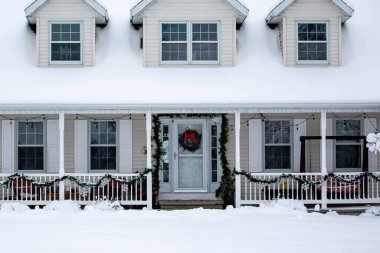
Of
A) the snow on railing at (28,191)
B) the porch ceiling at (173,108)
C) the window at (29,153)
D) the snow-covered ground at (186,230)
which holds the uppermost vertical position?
the porch ceiling at (173,108)

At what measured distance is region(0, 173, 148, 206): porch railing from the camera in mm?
12795

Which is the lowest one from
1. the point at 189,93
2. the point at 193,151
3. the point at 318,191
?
the point at 318,191

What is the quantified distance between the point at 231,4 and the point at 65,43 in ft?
16.9

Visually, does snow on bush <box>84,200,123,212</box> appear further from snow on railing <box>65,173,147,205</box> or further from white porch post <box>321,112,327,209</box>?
white porch post <box>321,112,327,209</box>

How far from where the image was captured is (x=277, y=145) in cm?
1451

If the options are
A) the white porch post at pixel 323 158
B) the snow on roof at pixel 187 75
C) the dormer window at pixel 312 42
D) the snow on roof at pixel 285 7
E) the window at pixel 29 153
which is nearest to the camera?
the white porch post at pixel 323 158

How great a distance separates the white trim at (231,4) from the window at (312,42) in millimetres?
1836

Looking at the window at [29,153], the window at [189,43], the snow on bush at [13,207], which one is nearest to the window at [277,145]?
the window at [189,43]

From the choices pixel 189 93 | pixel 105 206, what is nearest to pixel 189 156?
pixel 189 93

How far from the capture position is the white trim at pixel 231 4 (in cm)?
1446

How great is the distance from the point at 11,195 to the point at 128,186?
3291mm

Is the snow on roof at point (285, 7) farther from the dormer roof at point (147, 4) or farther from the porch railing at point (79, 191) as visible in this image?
the porch railing at point (79, 191)

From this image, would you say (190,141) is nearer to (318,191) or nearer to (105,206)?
(105,206)

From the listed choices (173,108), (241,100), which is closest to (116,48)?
(173,108)
